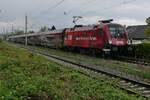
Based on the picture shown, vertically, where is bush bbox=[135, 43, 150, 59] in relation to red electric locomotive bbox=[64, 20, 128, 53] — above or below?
below

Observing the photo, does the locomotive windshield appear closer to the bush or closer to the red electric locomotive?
the red electric locomotive

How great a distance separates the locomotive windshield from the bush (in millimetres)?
1875

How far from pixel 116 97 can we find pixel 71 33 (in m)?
34.6

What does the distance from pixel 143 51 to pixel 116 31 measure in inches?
118

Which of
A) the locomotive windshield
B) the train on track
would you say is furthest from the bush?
the locomotive windshield

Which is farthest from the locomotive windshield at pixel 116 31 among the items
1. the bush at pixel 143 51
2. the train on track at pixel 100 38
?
the bush at pixel 143 51

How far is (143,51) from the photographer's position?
114 ft

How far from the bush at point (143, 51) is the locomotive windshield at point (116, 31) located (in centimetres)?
188

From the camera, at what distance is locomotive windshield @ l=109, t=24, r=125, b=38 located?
3531 centimetres

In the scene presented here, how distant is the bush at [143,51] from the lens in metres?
34.1

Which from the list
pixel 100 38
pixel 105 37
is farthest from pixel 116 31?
pixel 100 38

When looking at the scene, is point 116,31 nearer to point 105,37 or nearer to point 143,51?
point 105,37

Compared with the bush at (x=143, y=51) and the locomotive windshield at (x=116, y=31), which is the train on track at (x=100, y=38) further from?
the bush at (x=143, y=51)

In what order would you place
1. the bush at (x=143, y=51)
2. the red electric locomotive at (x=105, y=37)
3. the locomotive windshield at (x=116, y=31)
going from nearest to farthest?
the bush at (x=143, y=51)
the red electric locomotive at (x=105, y=37)
the locomotive windshield at (x=116, y=31)
